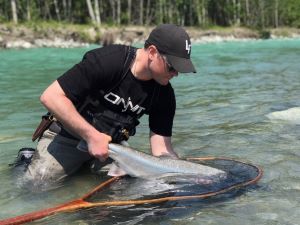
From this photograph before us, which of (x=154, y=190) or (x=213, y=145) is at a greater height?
(x=154, y=190)

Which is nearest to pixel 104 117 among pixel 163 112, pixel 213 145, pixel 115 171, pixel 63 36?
pixel 115 171

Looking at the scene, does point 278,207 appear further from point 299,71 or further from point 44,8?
point 44,8

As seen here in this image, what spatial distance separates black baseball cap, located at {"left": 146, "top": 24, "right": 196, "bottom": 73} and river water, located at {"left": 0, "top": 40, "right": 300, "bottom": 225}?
131 cm

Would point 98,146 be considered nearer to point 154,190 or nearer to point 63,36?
point 154,190

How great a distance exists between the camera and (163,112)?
5598 millimetres

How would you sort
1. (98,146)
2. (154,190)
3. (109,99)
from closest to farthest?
(98,146) → (154,190) → (109,99)

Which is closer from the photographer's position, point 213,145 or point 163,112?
point 163,112

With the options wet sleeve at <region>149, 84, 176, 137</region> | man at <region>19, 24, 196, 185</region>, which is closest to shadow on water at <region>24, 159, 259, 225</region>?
man at <region>19, 24, 196, 185</region>

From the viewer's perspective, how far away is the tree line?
59.8 metres

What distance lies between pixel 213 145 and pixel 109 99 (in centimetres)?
284

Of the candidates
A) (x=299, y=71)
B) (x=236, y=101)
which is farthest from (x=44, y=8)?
(x=236, y=101)

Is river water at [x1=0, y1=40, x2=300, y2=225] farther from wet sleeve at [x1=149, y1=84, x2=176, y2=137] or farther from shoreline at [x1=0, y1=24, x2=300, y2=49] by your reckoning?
shoreline at [x1=0, y1=24, x2=300, y2=49]

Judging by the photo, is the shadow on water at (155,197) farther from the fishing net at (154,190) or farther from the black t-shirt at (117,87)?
the black t-shirt at (117,87)

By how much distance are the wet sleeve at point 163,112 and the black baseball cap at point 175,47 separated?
757 mm
